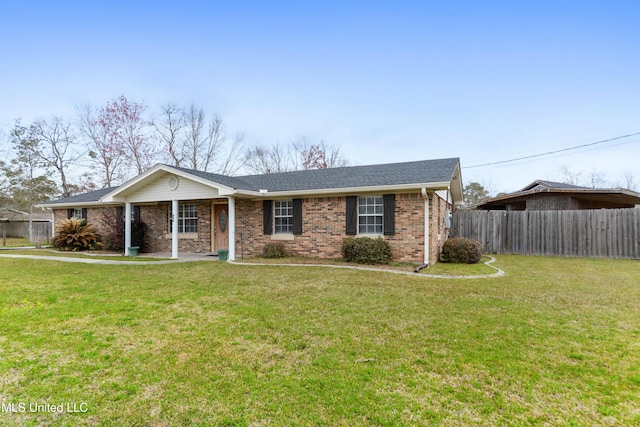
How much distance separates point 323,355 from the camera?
3467mm

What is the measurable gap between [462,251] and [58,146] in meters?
31.7

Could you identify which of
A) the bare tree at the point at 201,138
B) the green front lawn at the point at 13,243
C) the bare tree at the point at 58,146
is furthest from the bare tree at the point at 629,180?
the green front lawn at the point at 13,243

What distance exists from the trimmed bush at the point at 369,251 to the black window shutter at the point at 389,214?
389 millimetres

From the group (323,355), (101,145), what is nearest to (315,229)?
(323,355)

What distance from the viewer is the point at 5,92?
51.1ft

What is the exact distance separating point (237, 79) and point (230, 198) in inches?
287

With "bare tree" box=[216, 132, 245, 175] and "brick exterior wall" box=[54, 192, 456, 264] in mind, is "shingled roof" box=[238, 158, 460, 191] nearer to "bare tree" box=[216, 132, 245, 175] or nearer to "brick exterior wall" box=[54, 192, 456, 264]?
"brick exterior wall" box=[54, 192, 456, 264]

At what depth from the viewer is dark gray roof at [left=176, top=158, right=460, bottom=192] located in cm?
1031

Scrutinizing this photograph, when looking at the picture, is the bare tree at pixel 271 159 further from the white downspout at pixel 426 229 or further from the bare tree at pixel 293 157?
the white downspout at pixel 426 229

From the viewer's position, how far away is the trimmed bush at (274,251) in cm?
1170

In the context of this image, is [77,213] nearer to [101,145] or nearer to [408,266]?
[101,145]

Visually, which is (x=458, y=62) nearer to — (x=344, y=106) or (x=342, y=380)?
(x=344, y=106)

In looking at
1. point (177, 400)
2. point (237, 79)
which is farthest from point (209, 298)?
point (237, 79)

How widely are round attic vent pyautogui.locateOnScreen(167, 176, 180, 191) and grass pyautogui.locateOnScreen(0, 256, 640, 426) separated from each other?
6.24m
